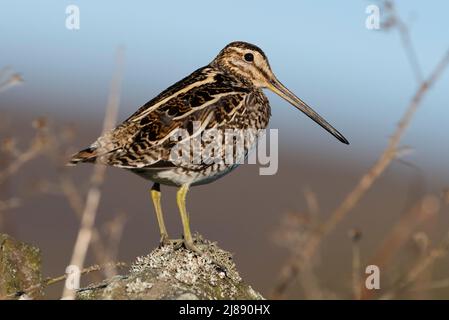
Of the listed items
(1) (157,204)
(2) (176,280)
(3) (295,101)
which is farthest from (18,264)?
(3) (295,101)

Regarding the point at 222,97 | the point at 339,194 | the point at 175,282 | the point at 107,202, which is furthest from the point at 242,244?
the point at 175,282

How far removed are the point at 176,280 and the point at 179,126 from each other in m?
1.58

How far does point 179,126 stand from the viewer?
6422 mm

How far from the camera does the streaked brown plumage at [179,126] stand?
6262mm

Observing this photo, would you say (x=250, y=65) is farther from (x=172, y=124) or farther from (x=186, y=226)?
(x=186, y=226)

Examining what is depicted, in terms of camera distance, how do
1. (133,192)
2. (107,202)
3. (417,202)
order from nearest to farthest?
(417,202) < (107,202) < (133,192)

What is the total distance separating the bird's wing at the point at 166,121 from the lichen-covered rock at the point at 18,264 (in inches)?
36.5

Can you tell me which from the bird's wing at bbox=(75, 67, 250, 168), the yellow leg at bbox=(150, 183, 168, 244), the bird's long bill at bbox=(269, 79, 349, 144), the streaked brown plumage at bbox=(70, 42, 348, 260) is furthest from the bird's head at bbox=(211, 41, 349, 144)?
the yellow leg at bbox=(150, 183, 168, 244)

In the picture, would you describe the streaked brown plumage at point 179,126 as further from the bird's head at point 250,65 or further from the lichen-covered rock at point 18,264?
the lichen-covered rock at point 18,264

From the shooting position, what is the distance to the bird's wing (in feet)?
20.6

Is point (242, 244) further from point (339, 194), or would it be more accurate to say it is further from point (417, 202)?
point (417, 202)

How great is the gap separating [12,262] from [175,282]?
1128 millimetres
